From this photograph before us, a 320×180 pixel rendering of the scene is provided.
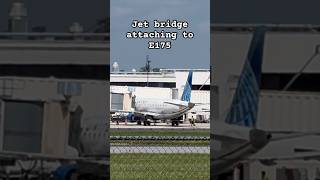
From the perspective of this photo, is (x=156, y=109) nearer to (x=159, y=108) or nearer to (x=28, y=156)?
(x=159, y=108)

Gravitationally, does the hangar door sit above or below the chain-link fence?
above

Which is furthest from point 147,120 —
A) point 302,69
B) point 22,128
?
point 302,69

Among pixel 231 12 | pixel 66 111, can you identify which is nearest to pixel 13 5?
pixel 66 111

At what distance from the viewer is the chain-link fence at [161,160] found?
9141 mm

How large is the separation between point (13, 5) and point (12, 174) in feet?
4.16

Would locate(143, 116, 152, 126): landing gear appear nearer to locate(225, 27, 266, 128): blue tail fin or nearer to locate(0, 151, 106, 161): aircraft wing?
locate(0, 151, 106, 161): aircraft wing

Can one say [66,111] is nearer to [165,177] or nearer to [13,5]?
[13,5]

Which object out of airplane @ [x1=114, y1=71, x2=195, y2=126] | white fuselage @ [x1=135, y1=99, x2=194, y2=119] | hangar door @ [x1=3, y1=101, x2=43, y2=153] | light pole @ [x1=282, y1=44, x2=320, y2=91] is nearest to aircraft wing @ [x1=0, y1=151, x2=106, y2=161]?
hangar door @ [x1=3, y1=101, x2=43, y2=153]

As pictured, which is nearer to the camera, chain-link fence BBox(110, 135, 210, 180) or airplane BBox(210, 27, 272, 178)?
airplane BBox(210, 27, 272, 178)

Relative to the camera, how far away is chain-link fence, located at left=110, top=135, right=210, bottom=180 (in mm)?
9141

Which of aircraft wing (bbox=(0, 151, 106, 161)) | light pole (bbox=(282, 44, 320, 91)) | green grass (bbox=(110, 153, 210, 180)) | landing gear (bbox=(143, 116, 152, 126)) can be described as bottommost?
green grass (bbox=(110, 153, 210, 180))

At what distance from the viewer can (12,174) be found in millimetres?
4695

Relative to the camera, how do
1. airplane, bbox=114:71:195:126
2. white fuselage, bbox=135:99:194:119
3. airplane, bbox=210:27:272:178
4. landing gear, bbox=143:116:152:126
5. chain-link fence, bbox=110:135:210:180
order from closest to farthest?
airplane, bbox=210:27:272:178 < chain-link fence, bbox=110:135:210:180 < airplane, bbox=114:71:195:126 < white fuselage, bbox=135:99:194:119 < landing gear, bbox=143:116:152:126

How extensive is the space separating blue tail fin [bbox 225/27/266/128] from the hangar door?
1417 millimetres
